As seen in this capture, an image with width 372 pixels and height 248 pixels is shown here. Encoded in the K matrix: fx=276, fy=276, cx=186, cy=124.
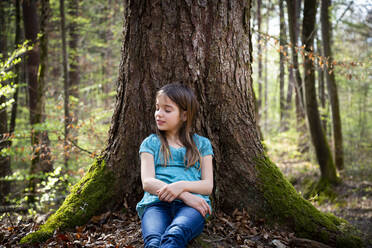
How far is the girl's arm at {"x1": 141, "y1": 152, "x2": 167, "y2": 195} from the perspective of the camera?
2.81 m

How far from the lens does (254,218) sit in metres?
3.47

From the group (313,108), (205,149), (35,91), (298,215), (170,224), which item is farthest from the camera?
(35,91)

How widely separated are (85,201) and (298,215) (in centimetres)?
267

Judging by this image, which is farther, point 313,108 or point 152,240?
point 313,108

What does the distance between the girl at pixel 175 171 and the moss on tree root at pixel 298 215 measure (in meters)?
0.95

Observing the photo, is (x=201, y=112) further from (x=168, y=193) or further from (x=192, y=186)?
(x=168, y=193)

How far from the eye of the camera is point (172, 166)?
3051 mm

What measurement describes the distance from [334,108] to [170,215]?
8770mm

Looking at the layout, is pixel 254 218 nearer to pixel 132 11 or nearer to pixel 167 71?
pixel 167 71

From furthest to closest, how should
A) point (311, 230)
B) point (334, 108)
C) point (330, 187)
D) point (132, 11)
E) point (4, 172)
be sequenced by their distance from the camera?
point (334, 108) → point (330, 187) → point (4, 172) → point (132, 11) → point (311, 230)

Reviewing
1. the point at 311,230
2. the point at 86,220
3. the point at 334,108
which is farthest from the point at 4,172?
the point at 334,108

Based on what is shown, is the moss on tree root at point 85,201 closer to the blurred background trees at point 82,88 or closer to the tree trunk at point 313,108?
the blurred background trees at point 82,88

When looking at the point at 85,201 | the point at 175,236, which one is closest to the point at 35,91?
the point at 85,201

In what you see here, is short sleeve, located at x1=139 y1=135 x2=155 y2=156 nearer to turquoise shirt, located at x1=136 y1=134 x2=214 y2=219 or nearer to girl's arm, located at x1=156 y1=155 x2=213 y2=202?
turquoise shirt, located at x1=136 y1=134 x2=214 y2=219
